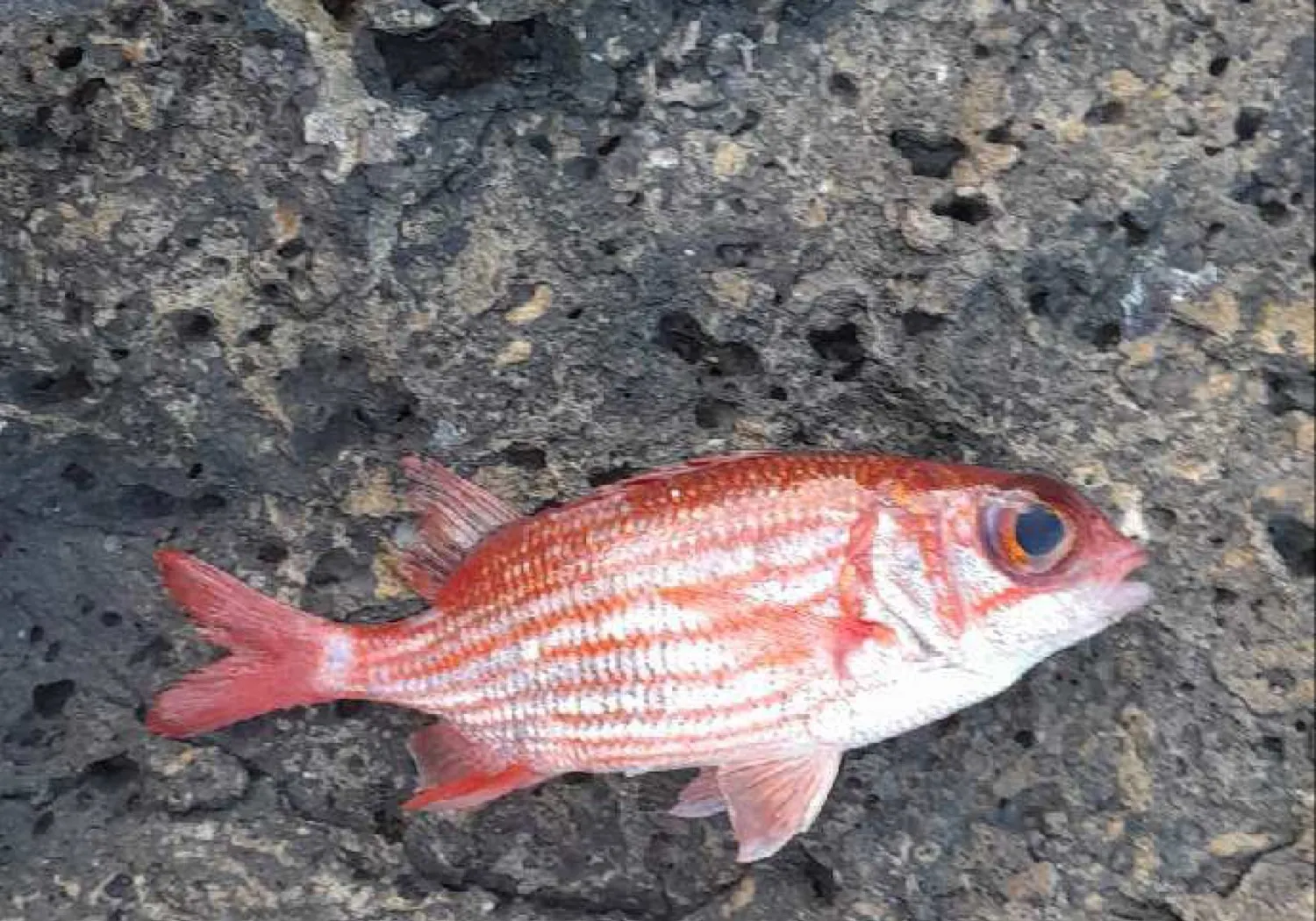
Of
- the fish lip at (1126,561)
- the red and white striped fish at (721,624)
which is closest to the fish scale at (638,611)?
the red and white striped fish at (721,624)

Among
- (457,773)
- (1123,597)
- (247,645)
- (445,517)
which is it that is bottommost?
(457,773)

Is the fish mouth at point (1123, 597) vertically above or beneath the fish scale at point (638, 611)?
above

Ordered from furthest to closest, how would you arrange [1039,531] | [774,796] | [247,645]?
1. [247,645]
2. [774,796]
3. [1039,531]

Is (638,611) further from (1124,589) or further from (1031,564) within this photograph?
(1124,589)

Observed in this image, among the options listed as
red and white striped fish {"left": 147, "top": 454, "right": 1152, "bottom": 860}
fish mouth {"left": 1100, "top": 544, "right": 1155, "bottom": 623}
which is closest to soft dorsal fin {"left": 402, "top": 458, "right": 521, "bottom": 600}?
red and white striped fish {"left": 147, "top": 454, "right": 1152, "bottom": 860}

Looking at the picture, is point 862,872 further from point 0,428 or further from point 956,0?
point 0,428

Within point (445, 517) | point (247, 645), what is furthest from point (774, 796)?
point (247, 645)

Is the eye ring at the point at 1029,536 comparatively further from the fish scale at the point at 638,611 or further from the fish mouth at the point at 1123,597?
the fish scale at the point at 638,611
